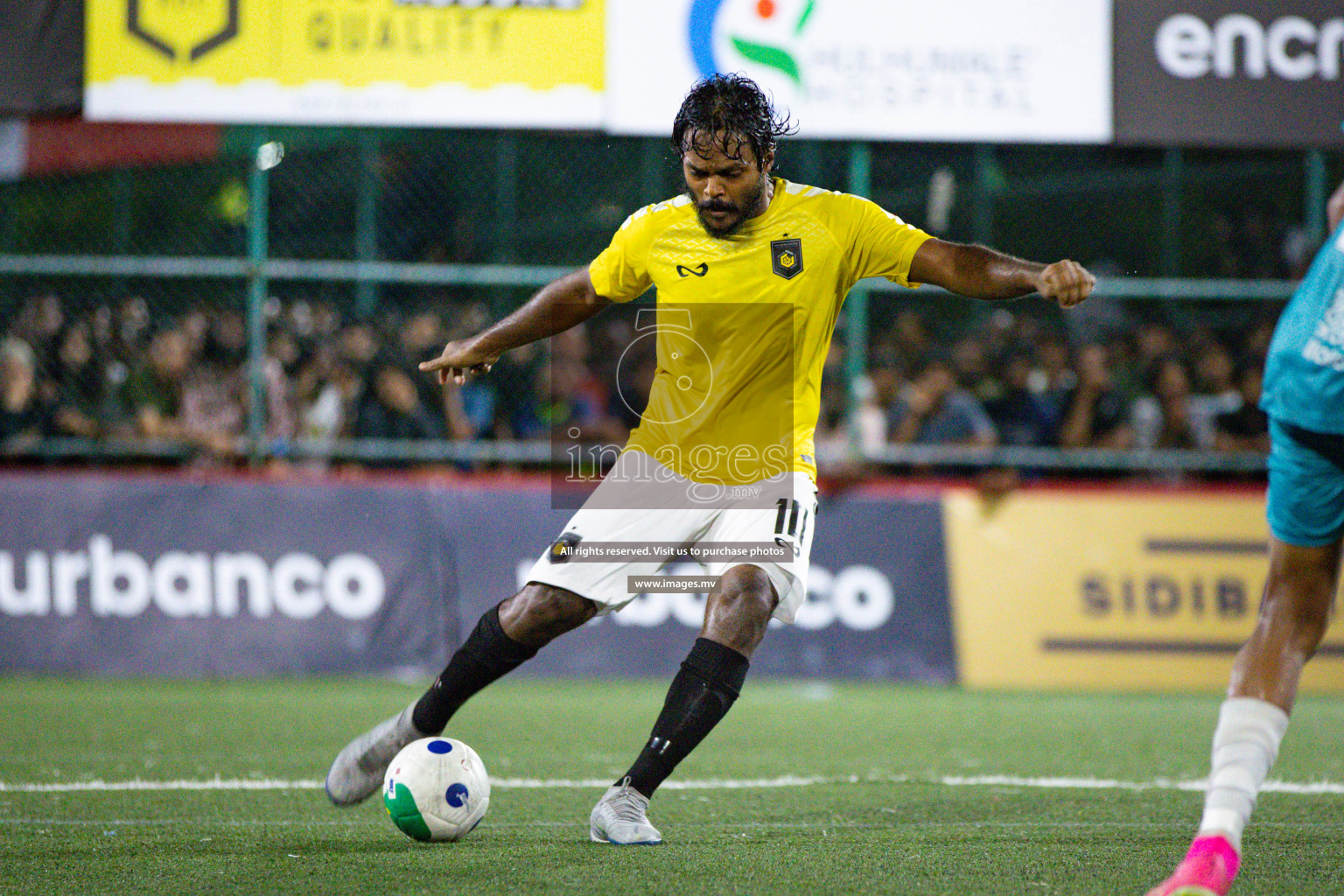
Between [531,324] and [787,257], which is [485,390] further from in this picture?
[787,257]

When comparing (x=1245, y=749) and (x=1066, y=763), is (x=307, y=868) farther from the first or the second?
(x=1066, y=763)

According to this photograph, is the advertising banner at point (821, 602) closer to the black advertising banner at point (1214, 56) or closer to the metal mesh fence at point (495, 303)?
the metal mesh fence at point (495, 303)

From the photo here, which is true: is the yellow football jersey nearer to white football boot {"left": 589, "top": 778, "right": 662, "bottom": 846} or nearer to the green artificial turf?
white football boot {"left": 589, "top": 778, "right": 662, "bottom": 846}

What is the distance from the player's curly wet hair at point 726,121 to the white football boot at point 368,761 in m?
2.00

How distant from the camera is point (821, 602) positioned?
32.9ft

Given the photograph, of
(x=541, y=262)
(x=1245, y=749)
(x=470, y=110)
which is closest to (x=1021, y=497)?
(x=470, y=110)

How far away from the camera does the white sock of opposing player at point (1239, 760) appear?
128 inches

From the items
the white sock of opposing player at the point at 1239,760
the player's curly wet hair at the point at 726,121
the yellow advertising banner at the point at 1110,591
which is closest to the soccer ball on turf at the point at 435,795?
the player's curly wet hair at the point at 726,121

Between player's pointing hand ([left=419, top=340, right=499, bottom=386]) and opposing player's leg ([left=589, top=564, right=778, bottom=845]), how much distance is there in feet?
3.69

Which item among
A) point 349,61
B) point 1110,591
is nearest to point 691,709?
point 1110,591

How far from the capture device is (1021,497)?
1018 centimetres

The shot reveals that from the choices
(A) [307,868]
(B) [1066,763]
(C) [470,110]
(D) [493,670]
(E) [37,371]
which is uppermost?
(C) [470,110]

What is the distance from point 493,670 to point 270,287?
10.5 metres

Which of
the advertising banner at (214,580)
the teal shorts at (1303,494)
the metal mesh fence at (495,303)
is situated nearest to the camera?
the teal shorts at (1303,494)
